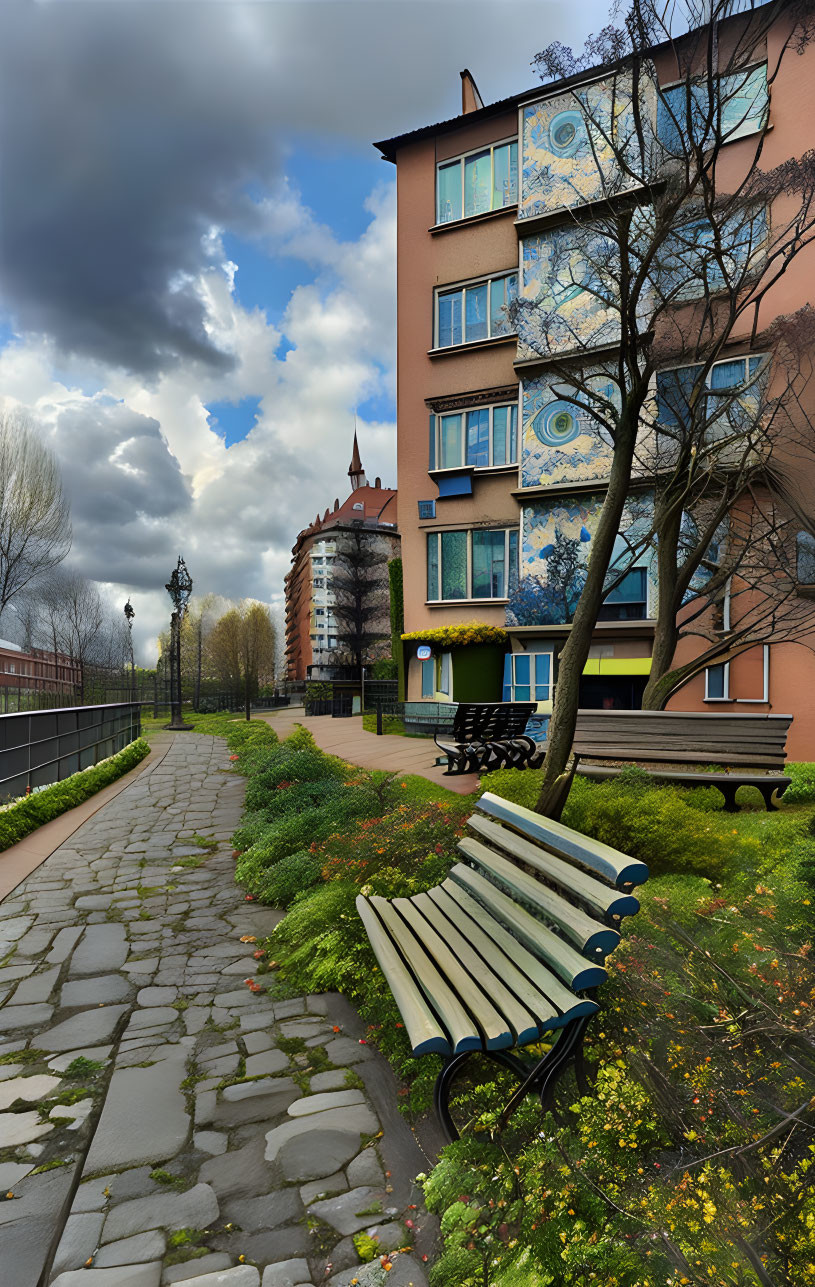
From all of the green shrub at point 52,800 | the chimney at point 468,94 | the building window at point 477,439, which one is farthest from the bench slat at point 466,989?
the chimney at point 468,94

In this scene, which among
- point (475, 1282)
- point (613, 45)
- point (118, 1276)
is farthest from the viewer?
point (613, 45)

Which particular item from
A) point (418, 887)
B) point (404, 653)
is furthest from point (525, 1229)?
point (404, 653)

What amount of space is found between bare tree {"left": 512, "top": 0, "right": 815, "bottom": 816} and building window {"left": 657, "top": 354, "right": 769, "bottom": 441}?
0.63 feet

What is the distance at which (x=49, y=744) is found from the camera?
32.8 feet

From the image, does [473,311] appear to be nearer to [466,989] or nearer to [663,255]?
[663,255]

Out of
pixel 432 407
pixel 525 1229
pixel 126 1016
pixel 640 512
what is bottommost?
pixel 126 1016

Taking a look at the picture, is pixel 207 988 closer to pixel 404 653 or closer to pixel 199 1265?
pixel 199 1265

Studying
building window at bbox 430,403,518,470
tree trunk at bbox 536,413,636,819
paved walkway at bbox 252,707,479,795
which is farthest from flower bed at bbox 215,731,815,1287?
building window at bbox 430,403,518,470

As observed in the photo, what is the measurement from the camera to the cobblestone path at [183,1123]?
7.07 feet

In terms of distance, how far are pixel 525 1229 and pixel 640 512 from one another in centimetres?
1466

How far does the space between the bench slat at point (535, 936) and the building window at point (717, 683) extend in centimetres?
1270

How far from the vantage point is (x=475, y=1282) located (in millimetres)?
1917

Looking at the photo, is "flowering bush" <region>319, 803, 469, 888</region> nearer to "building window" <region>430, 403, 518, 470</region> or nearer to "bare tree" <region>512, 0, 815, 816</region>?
"bare tree" <region>512, 0, 815, 816</region>

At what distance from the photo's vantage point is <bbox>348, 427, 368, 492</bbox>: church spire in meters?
88.1
